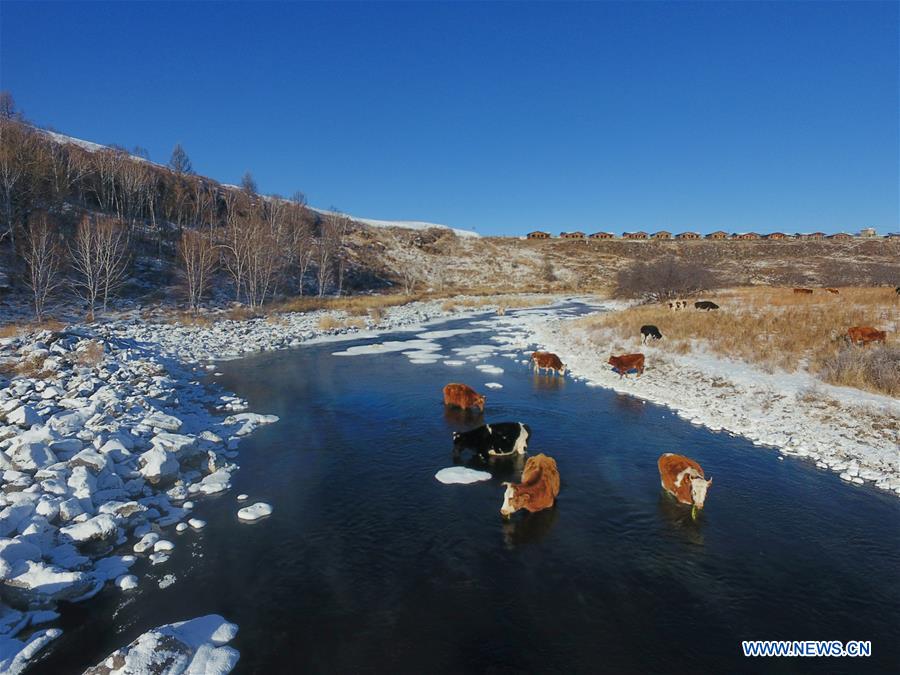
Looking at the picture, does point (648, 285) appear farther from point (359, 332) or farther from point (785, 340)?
point (359, 332)

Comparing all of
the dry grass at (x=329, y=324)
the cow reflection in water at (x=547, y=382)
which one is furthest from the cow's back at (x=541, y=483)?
the dry grass at (x=329, y=324)

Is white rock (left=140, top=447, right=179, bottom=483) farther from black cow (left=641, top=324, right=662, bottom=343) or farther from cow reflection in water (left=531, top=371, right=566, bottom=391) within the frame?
black cow (left=641, top=324, right=662, bottom=343)

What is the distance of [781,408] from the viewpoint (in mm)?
11953

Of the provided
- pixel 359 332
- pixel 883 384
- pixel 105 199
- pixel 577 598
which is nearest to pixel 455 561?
pixel 577 598

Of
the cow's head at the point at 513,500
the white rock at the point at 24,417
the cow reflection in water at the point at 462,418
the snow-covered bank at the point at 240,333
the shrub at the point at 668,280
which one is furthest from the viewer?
the shrub at the point at 668,280

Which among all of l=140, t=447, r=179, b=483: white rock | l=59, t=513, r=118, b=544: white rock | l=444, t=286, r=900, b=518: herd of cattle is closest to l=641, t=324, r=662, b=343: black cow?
l=444, t=286, r=900, b=518: herd of cattle

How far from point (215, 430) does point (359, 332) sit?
63.1ft

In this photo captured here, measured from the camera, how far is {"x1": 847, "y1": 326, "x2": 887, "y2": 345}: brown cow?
16.1 m

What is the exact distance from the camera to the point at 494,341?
25.8 meters

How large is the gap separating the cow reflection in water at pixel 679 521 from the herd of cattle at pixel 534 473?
0.12 meters

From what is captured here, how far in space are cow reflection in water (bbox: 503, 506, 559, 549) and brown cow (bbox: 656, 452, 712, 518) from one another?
207 cm

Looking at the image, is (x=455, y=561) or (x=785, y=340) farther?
(x=785, y=340)

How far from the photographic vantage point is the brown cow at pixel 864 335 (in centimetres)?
1606

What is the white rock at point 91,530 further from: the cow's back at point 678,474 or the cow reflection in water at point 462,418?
the cow's back at point 678,474
